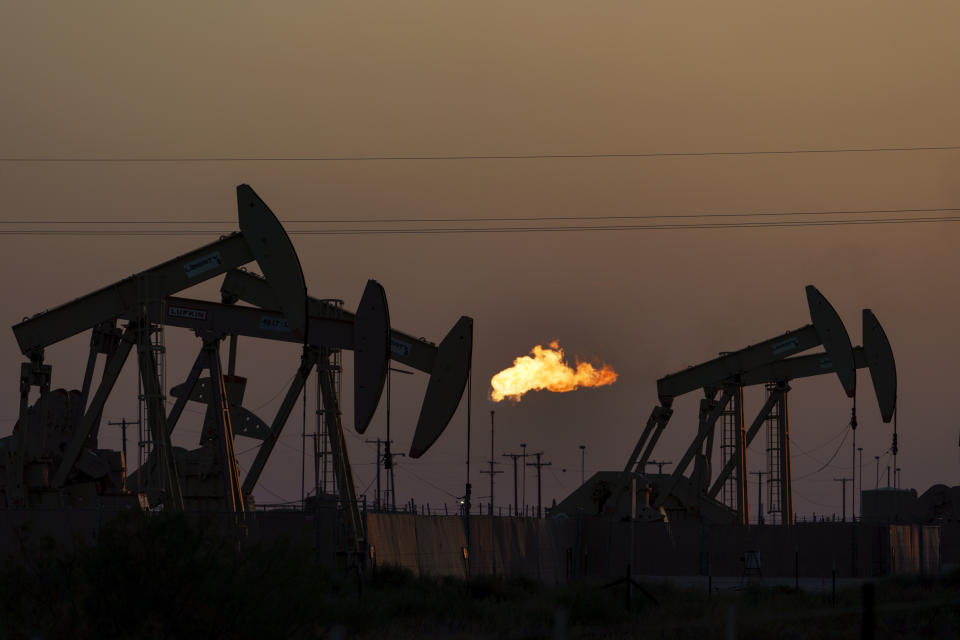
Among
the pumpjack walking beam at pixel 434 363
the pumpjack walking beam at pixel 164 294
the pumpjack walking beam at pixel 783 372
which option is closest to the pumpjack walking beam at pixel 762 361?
the pumpjack walking beam at pixel 783 372

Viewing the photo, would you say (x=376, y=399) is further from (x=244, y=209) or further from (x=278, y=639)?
(x=278, y=639)

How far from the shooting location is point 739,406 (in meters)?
50.0

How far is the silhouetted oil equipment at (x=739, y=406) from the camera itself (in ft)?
151

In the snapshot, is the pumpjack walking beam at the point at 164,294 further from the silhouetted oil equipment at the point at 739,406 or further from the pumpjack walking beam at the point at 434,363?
the silhouetted oil equipment at the point at 739,406

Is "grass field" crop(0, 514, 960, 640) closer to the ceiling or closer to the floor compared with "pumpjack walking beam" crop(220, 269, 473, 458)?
closer to the floor

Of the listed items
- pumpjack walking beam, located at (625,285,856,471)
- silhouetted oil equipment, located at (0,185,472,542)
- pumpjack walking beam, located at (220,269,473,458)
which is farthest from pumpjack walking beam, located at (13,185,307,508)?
pumpjack walking beam, located at (625,285,856,471)

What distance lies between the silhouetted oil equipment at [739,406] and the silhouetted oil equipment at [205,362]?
12.2 metres

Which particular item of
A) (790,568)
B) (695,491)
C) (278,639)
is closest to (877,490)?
(695,491)

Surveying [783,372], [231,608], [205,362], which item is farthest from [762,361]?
[231,608]

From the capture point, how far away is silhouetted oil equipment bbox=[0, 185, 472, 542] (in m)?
32.9

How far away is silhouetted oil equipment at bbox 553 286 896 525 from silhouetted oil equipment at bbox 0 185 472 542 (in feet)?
40.1

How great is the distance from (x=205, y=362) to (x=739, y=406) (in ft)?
66.2

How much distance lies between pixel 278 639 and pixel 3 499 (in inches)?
766

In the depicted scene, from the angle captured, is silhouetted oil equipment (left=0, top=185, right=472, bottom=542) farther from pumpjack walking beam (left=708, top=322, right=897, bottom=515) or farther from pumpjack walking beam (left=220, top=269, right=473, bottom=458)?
pumpjack walking beam (left=708, top=322, right=897, bottom=515)
